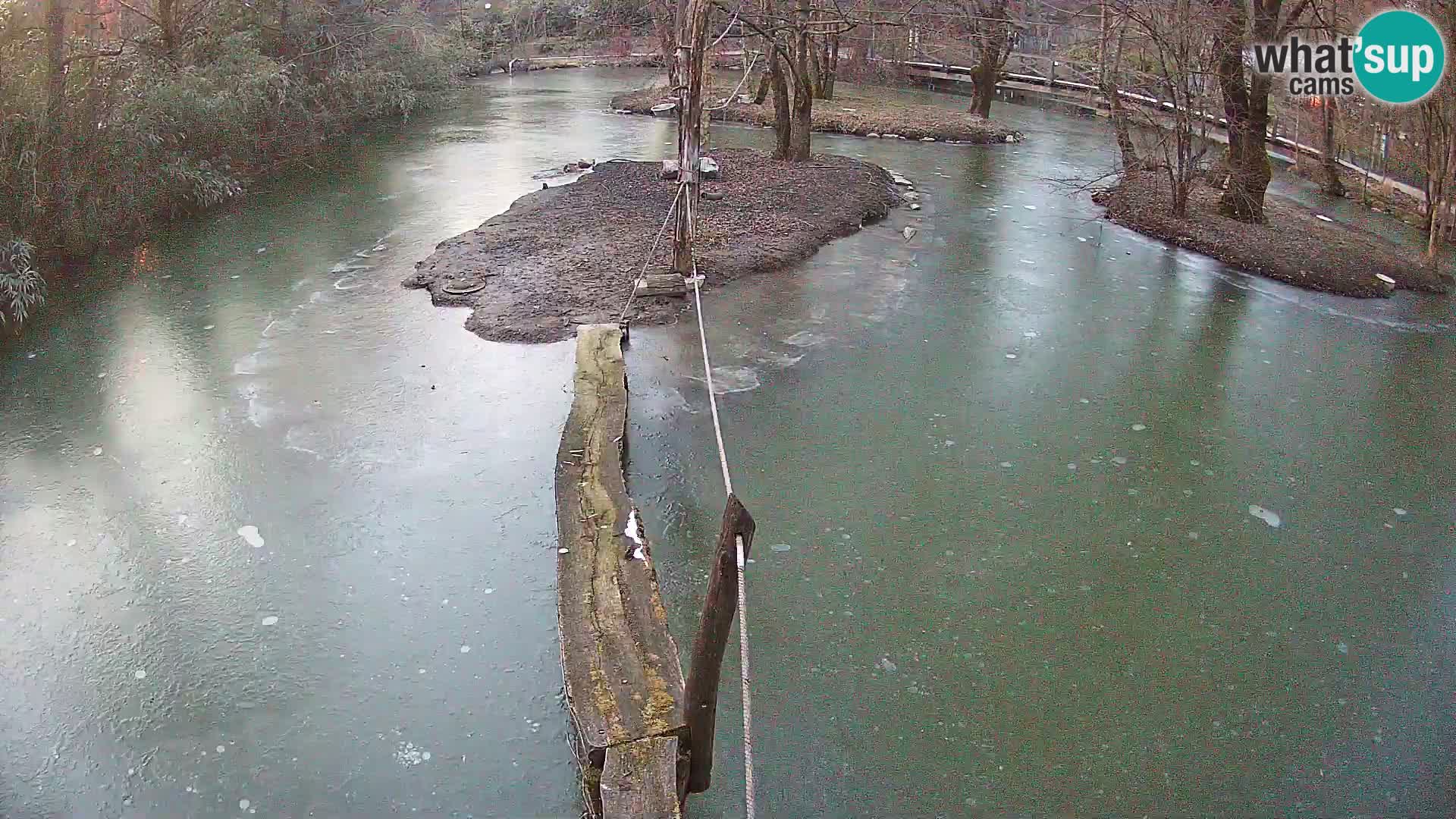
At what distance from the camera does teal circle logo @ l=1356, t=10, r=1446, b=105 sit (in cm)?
1080

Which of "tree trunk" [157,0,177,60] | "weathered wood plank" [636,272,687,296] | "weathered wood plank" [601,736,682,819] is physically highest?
"tree trunk" [157,0,177,60]

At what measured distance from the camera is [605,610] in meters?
4.11

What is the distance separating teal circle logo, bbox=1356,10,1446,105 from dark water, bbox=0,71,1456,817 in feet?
8.88

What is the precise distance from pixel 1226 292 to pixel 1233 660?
6148 millimetres

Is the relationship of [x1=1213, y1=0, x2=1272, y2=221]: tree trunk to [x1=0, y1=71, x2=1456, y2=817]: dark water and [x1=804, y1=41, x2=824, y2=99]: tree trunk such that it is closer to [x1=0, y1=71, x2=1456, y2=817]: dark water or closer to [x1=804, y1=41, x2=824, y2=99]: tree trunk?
[x1=0, y1=71, x2=1456, y2=817]: dark water

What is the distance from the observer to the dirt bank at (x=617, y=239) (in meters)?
8.73

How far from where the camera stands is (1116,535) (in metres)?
5.53

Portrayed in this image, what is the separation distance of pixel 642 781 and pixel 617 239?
7.89 metres

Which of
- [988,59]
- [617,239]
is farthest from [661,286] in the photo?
[988,59]

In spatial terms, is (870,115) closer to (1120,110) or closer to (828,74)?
(828,74)

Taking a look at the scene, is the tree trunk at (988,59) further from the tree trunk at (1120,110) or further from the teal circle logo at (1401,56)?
the teal circle logo at (1401,56)

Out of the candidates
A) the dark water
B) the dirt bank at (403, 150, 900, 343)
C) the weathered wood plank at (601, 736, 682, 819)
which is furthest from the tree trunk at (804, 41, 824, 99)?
the weathered wood plank at (601, 736, 682, 819)

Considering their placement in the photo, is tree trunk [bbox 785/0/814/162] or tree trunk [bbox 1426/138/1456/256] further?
tree trunk [bbox 785/0/814/162]

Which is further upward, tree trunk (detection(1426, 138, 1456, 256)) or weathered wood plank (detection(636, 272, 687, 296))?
tree trunk (detection(1426, 138, 1456, 256))
